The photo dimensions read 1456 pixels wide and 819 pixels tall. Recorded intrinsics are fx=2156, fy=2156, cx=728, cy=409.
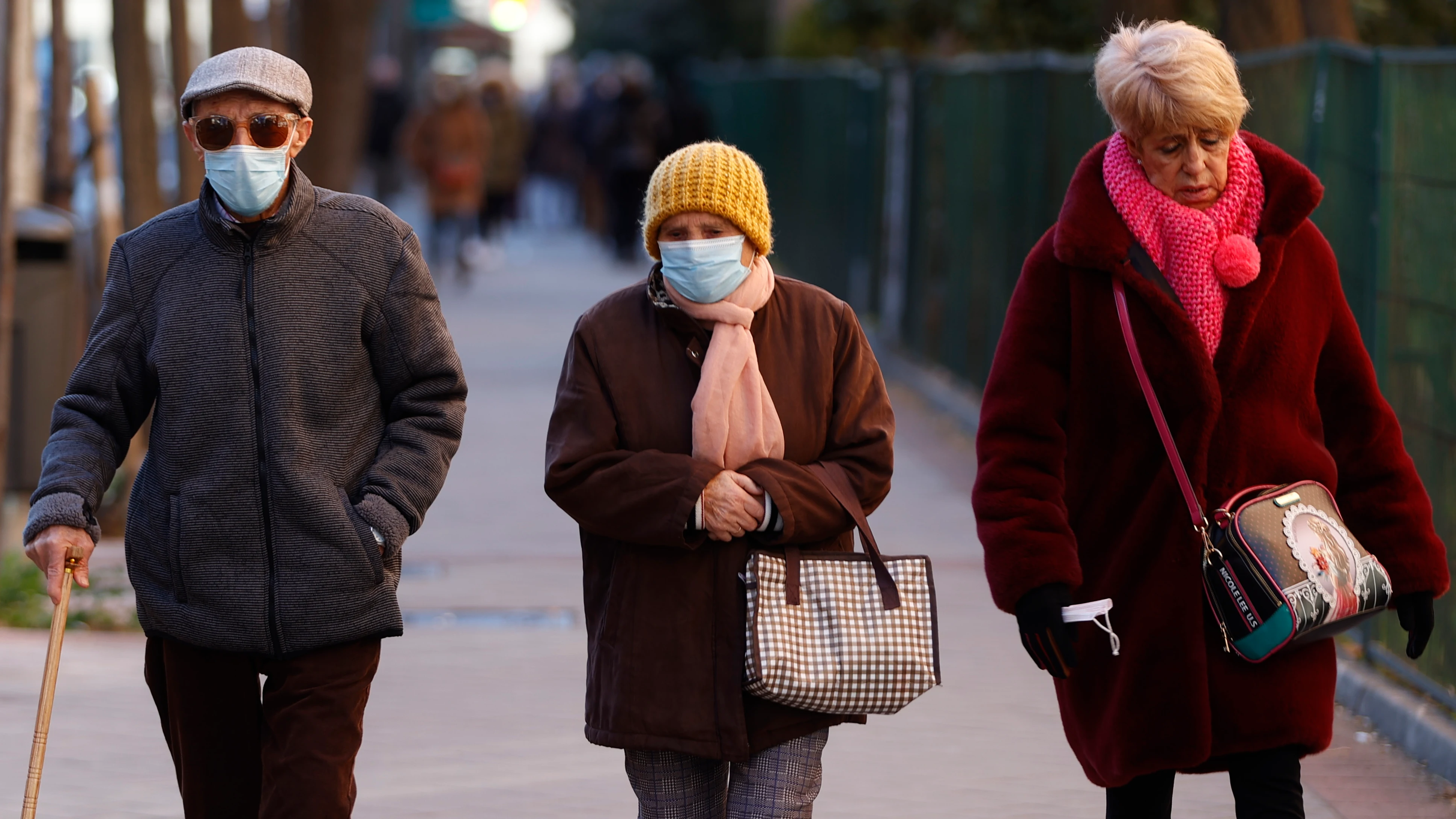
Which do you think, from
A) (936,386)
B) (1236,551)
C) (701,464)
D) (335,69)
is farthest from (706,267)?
(335,69)

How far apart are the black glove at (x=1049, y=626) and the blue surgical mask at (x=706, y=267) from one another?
29.5 inches

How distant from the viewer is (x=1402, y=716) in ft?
19.3

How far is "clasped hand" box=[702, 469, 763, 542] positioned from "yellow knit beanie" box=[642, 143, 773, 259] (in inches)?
16.9

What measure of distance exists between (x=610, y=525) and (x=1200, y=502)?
1032 mm

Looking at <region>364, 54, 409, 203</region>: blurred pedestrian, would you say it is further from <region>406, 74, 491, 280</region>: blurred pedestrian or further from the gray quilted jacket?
the gray quilted jacket

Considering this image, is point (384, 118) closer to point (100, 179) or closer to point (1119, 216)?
point (100, 179)

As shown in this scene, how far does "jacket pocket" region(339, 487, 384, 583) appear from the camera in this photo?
387 cm

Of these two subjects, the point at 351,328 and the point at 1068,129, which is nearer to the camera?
the point at 351,328

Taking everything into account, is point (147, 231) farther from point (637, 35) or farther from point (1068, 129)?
point (637, 35)

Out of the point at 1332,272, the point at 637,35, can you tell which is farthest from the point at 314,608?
the point at 637,35

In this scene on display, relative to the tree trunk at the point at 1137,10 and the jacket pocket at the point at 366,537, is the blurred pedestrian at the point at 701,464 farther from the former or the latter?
the tree trunk at the point at 1137,10

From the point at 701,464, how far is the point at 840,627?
14.7 inches

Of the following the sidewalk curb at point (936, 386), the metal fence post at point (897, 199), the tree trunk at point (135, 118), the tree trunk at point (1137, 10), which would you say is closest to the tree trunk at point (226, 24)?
the tree trunk at point (135, 118)

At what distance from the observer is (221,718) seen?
12.9 feet
